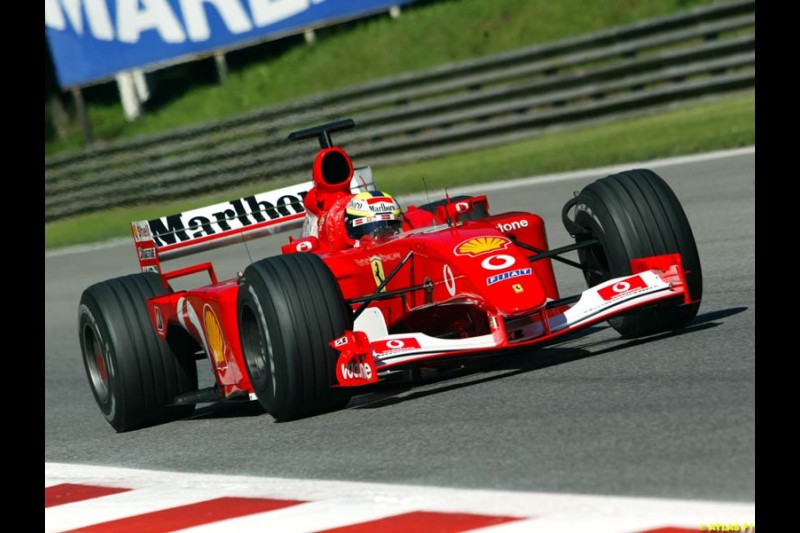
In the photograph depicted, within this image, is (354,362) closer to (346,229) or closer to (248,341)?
(248,341)

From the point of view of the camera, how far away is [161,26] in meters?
24.7

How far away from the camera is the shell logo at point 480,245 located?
699cm

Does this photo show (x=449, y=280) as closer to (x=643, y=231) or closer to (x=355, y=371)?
(x=355, y=371)

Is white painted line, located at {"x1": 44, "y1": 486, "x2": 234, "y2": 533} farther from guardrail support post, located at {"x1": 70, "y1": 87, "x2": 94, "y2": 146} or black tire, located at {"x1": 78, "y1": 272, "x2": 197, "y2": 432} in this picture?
guardrail support post, located at {"x1": 70, "y1": 87, "x2": 94, "y2": 146}

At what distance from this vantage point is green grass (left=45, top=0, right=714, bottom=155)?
23016 millimetres

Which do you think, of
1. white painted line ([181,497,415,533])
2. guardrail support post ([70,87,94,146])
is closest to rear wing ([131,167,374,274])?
white painted line ([181,497,415,533])

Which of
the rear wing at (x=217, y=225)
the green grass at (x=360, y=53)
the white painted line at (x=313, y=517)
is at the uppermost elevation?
the green grass at (x=360, y=53)

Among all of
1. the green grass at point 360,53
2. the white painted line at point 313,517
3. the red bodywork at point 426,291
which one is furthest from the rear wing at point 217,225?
the green grass at point 360,53

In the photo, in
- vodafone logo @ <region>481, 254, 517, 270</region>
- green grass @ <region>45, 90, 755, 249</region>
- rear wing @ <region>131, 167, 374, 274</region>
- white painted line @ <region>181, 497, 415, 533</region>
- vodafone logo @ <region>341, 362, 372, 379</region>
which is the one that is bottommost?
green grass @ <region>45, 90, 755, 249</region>

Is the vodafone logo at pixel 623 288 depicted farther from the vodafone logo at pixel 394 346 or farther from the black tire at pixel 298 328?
the black tire at pixel 298 328

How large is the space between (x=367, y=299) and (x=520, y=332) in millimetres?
787

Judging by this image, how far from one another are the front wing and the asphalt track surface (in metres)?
0.23

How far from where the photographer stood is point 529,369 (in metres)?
7.38
